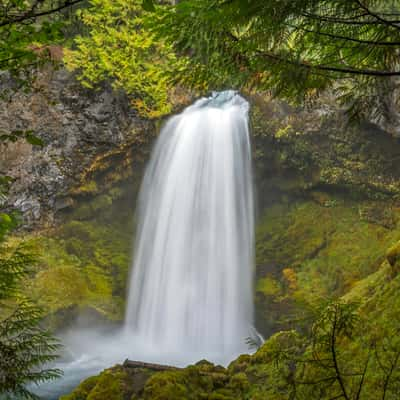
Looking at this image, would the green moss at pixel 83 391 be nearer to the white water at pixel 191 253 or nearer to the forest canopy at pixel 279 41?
the white water at pixel 191 253

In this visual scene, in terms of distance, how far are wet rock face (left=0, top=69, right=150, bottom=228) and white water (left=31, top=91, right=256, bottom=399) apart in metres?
1.79

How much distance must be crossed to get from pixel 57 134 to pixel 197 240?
5720mm

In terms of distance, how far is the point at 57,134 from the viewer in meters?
11.2

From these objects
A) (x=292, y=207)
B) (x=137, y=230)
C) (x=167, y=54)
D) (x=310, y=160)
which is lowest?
(x=137, y=230)

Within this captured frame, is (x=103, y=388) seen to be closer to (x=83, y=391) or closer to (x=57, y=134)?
(x=83, y=391)

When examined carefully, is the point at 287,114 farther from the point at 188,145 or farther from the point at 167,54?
the point at 167,54

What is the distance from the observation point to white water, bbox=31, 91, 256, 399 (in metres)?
8.95

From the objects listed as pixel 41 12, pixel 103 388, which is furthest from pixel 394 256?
pixel 41 12

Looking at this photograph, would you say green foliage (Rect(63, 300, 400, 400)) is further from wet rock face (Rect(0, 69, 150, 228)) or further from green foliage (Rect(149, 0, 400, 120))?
wet rock face (Rect(0, 69, 150, 228))

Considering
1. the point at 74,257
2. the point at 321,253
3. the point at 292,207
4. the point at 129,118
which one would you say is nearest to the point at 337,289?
the point at 321,253

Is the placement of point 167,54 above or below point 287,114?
above

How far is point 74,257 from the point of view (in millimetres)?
10305

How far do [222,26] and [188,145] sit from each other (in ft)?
31.0

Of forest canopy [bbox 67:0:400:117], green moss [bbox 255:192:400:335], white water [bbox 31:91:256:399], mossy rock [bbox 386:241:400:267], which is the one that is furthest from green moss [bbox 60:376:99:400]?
green moss [bbox 255:192:400:335]
